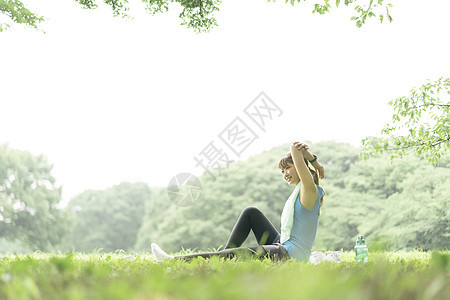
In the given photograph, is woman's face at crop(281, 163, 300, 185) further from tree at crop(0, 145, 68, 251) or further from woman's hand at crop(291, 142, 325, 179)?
tree at crop(0, 145, 68, 251)

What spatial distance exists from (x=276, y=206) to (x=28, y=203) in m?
13.5

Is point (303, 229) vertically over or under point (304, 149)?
under

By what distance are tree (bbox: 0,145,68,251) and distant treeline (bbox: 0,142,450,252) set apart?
2.02 feet

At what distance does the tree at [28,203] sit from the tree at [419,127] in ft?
69.7

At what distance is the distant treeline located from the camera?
14812 mm

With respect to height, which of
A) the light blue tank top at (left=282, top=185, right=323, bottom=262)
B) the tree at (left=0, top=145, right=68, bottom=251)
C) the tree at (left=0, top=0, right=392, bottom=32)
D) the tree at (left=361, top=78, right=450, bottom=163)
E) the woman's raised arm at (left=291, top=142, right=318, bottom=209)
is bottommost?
the tree at (left=0, top=145, right=68, bottom=251)

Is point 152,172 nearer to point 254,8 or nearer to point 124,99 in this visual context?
point 124,99

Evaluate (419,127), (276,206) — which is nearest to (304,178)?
(419,127)

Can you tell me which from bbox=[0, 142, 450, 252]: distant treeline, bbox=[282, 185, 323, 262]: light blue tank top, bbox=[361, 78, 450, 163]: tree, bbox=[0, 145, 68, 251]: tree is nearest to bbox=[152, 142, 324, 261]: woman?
bbox=[282, 185, 323, 262]: light blue tank top

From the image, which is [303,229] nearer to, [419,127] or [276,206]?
[419,127]

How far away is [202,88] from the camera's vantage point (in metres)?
27.6

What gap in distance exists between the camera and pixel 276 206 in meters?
19.8

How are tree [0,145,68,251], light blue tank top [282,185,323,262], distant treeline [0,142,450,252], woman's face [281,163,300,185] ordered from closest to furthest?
light blue tank top [282,185,323,262] < woman's face [281,163,300,185] < distant treeline [0,142,450,252] < tree [0,145,68,251]

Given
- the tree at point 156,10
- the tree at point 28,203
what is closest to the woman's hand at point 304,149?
the tree at point 156,10
